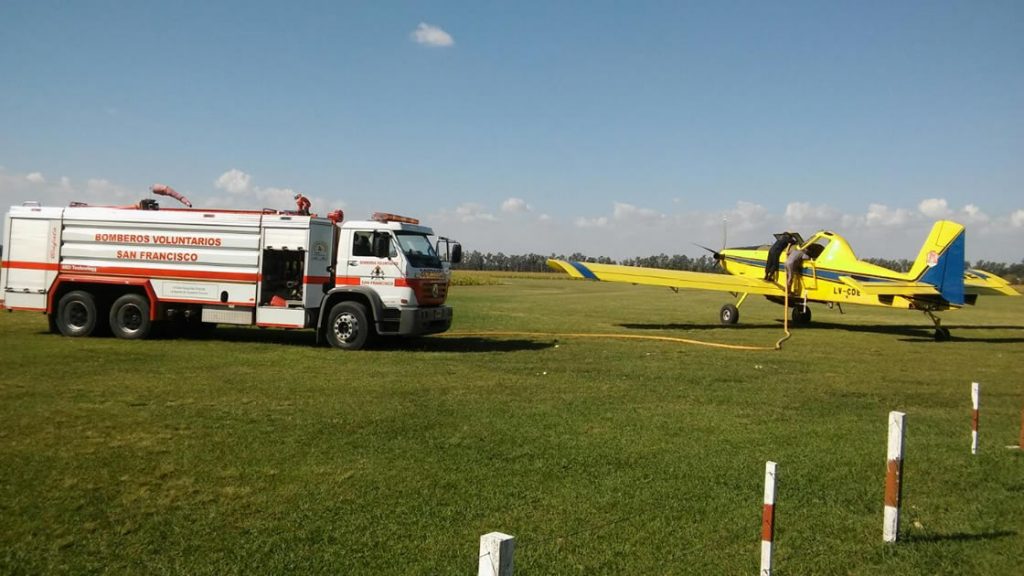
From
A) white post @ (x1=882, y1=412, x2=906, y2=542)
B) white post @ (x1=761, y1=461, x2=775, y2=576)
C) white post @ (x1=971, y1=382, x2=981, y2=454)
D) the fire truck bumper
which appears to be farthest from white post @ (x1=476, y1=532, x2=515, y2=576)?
the fire truck bumper

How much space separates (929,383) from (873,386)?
4.05 ft

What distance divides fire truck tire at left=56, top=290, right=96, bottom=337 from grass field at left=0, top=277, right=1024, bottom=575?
8.64ft

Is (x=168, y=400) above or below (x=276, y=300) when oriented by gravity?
below

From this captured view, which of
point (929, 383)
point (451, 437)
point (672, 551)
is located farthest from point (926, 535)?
point (929, 383)

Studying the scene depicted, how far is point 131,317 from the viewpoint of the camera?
51.1ft

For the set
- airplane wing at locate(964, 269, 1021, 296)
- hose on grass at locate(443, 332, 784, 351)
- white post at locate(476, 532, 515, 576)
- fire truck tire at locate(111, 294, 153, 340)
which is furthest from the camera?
airplane wing at locate(964, 269, 1021, 296)

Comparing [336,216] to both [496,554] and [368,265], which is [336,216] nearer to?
[368,265]

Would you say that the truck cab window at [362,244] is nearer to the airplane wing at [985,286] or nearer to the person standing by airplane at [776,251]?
the person standing by airplane at [776,251]

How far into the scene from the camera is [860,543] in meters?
4.94

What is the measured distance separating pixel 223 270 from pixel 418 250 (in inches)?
161

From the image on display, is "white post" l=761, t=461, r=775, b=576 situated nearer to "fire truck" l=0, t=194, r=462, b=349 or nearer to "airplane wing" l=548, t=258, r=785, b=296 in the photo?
"fire truck" l=0, t=194, r=462, b=349

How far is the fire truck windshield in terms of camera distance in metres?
14.8

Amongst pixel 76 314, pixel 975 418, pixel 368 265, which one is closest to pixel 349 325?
pixel 368 265

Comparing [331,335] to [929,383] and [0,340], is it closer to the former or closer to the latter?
[0,340]
